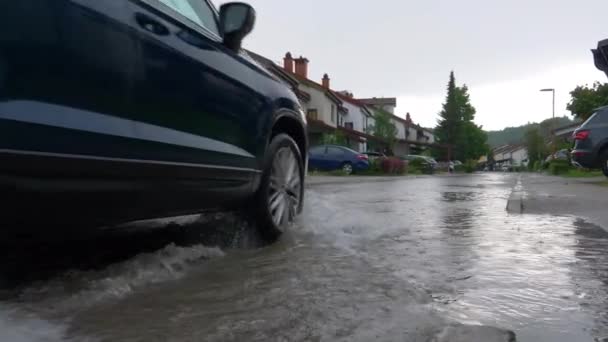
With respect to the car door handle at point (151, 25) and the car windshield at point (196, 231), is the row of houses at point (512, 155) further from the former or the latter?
the car door handle at point (151, 25)

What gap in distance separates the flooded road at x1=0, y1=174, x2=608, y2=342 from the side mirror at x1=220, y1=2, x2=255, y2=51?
1425mm

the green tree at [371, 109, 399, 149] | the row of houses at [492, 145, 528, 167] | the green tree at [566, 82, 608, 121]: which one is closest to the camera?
the green tree at [566, 82, 608, 121]

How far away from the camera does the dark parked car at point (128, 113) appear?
2006mm

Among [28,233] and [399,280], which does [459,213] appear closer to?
[399,280]

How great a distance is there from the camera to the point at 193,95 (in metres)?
3.04

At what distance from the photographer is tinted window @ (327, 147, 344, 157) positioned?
23312 mm

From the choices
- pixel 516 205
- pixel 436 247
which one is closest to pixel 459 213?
pixel 516 205

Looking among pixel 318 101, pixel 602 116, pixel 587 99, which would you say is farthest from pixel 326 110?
pixel 602 116

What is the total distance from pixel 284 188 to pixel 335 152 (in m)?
19.1

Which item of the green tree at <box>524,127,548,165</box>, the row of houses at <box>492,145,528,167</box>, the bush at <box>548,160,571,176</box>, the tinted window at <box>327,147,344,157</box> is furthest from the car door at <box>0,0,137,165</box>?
the row of houses at <box>492,145,528,167</box>

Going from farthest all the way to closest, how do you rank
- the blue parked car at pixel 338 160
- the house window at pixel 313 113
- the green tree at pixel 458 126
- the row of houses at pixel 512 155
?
the row of houses at pixel 512 155 → the green tree at pixel 458 126 → the house window at pixel 313 113 → the blue parked car at pixel 338 160

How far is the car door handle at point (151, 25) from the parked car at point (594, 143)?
11051 millimetres

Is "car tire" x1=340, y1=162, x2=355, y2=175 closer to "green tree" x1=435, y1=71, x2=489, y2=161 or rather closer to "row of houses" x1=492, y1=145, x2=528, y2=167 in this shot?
"green tree" x1=435, y1=71, x2=489, y2=161

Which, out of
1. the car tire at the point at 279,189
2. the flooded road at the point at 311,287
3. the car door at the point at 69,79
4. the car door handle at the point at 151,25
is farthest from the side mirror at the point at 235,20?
the flooded road at the point at 311,287
